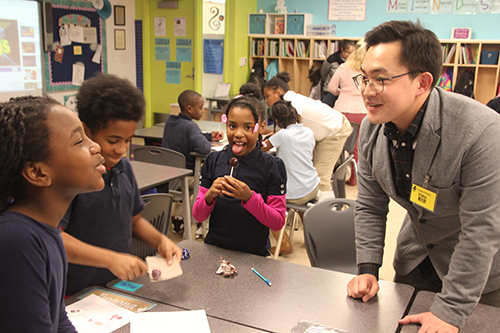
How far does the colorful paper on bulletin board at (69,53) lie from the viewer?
5445 millimetres

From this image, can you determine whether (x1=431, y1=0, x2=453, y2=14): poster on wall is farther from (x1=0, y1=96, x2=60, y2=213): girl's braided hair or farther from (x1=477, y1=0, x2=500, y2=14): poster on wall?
(x1=0, y1=96, x2=60, y2=213): girl's braided hair

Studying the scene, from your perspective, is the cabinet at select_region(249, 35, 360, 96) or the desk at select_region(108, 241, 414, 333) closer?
the desk at select_region(108, 241, 414, 333)

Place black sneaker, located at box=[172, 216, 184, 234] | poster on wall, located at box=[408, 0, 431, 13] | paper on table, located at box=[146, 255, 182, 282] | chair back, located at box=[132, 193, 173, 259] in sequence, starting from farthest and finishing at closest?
poster on wall, located at box=[408, 0, 431, 13], black sneaker, located at box=[172, 216, 184, 234], chair back, located at box=[132, 193, 173, 259], paper on table, located at box=[146, 255, 182, 282]

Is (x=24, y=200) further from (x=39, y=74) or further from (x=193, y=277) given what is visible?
(x=39, y=74)

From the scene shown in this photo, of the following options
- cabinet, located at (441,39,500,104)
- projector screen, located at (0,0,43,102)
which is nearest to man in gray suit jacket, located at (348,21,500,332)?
projector screen, located at (0,0,43,102)

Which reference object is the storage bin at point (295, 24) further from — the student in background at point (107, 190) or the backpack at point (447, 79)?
the student in background at point (107, 190)

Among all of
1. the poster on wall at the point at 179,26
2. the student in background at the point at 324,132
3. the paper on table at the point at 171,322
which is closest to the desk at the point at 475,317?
the paper on table at the point at 171,322

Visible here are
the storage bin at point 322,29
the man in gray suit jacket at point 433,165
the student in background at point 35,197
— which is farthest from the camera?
the storage bin at point 322,29

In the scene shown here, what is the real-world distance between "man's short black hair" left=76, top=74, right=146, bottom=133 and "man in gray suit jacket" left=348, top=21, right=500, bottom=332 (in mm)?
811

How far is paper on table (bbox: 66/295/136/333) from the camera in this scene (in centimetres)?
120

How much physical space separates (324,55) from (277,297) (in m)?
6.25

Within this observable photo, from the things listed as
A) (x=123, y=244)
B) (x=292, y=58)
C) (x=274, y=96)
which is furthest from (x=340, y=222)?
(x=292, y=58)

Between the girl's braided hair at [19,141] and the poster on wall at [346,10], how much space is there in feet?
22.5

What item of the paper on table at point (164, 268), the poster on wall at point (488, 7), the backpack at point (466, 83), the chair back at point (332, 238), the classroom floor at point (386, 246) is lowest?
the classroom floor at point (386, 246)
